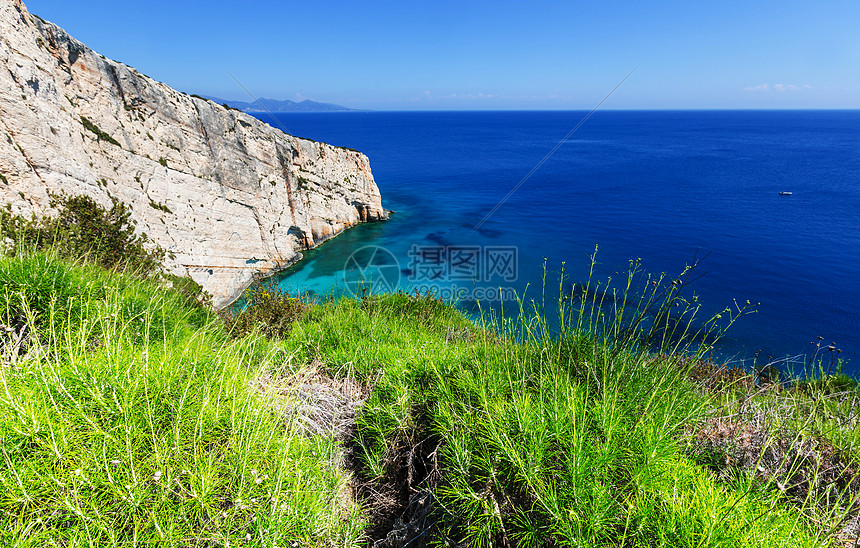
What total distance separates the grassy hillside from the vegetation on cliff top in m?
0.02

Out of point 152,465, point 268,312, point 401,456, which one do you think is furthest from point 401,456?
point 268,312

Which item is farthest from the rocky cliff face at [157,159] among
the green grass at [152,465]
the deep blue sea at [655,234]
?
the green grass at [152,465]

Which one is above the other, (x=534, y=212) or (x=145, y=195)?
(x=145, y=195)

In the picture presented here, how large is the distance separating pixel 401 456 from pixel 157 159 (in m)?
25.4

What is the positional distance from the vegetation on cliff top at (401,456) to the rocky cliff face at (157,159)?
1386 cm

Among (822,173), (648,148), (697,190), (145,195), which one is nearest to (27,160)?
(145,195)

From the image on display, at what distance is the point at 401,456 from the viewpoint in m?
3.38

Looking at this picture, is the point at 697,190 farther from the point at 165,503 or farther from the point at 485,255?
the point at 165,503

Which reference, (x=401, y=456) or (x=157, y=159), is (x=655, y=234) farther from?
(x=157, y=159)

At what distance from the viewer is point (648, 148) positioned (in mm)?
101062

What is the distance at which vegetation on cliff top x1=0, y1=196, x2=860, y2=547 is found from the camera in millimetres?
2021

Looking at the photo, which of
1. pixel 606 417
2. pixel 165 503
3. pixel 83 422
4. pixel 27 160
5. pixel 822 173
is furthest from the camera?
pixel 822 173

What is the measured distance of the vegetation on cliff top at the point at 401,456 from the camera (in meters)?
2.02

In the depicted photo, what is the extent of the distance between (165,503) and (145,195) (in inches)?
933
